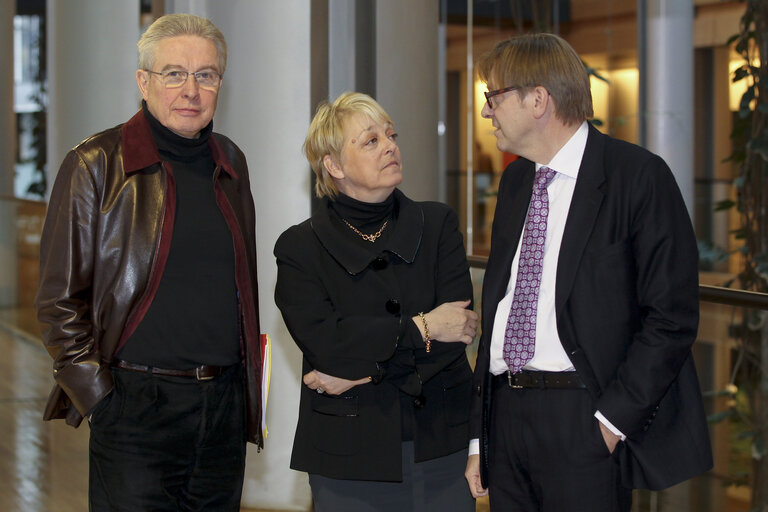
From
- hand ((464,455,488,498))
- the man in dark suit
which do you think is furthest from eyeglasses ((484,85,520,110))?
hand ((464,455,488,498))

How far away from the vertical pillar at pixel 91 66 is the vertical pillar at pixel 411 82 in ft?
8.61

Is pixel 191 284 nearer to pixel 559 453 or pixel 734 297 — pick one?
pixel 559 453

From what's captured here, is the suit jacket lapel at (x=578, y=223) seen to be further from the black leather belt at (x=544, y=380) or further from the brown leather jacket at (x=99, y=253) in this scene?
the brown leather jacket at (x=99, y=253)

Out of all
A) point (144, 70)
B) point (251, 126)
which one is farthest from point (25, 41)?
point (144, 70)

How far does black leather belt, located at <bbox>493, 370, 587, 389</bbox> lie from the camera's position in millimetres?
2088

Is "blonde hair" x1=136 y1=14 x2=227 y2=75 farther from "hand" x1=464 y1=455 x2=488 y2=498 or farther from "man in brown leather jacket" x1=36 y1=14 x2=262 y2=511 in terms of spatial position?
"hand" x1=464 y1=455 x2=488 y2=498

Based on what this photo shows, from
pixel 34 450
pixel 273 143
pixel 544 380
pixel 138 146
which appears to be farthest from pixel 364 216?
pixel 34 450

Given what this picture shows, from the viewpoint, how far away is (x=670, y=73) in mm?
8539

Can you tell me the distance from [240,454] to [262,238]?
202 centimetres

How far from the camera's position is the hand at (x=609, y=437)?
2.05 m

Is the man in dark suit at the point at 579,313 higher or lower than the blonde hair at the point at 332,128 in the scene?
lower

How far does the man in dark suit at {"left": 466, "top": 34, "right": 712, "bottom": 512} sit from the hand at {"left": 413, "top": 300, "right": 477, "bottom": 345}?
0.20 m

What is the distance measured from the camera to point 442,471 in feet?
8.23

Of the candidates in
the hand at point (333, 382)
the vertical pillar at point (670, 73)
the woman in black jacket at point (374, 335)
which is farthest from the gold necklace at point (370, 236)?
the vertical pillar at point (670, 73)
